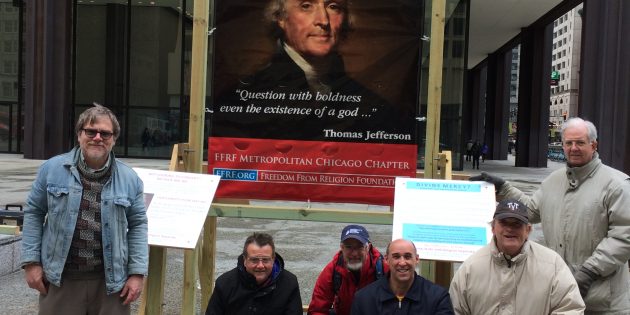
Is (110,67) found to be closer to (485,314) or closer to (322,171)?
(322,171)

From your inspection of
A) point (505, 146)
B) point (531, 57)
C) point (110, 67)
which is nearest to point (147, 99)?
point (110, 67)

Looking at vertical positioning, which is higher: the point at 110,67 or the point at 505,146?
the point at 110,67

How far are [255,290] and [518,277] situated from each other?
162 centimetres

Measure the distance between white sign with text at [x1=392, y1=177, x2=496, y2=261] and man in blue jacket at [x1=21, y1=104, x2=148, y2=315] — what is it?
6.20 ft

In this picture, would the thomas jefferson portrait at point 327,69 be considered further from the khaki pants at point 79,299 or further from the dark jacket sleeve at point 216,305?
the khaki pants at point 79,299

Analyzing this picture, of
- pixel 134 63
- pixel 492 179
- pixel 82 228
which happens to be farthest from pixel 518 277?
pixel 134 63

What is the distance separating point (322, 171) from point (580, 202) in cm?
207

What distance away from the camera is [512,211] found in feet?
10.9

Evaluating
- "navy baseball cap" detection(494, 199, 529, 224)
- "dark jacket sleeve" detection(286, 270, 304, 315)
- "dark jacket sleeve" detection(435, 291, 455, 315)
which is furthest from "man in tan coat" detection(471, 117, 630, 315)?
"dark jacket sleeve" detection(286, 270, 304, 315)

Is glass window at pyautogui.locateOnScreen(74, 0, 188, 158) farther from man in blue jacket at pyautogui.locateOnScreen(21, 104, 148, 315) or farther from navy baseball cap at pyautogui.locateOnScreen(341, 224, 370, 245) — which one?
man in blue jacket at pyautogui.locateOnScreen(21, 104, 148, 315)

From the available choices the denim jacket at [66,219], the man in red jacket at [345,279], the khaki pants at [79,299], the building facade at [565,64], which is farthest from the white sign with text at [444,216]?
the building facade at [565,64]

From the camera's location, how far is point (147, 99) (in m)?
30.6

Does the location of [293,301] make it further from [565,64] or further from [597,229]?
[565,64]

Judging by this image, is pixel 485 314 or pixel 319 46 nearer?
pixel 485 314
